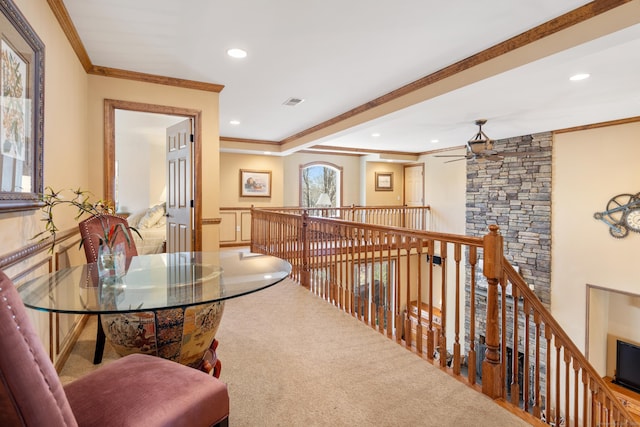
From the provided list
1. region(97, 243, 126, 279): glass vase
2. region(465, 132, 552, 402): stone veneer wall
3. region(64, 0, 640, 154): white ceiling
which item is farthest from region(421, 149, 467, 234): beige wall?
region(97, 243, 126, 279): glass vase

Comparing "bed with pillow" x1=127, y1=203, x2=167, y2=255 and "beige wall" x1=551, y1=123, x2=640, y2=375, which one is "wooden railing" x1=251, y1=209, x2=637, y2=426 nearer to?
"bed with pillow" x1=127, y1=203, x2=167, y2=255

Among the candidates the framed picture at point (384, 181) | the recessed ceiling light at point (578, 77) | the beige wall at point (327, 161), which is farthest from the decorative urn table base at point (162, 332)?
the framed picture at point (384, 181)

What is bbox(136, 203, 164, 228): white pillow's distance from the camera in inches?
225

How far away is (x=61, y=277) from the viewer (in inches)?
72.4

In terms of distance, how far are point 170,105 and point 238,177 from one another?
157 inches

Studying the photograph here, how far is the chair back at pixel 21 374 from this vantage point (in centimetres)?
60

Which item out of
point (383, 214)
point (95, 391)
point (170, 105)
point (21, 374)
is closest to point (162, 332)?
point (95, 391)

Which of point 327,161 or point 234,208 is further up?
point 327,161

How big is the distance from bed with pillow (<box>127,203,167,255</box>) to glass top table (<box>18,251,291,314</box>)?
268cm

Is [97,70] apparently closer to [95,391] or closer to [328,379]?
[95,391]

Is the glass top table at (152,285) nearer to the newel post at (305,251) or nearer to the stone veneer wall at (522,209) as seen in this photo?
the newel post at (305,251)

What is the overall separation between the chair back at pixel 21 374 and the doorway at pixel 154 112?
3226 millimetres

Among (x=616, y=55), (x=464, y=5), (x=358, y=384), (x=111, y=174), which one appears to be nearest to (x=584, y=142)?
(x=616, y=55)

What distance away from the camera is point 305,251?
4129 millimetres
